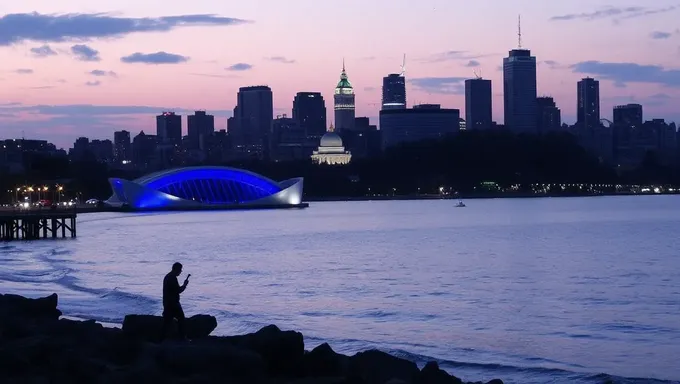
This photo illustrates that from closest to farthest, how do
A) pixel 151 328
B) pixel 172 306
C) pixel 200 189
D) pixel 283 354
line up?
pixel 283 354
pixel 172 306
pixel 151 328
pixel 200 189

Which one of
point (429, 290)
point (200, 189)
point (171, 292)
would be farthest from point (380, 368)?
point (200, 189)

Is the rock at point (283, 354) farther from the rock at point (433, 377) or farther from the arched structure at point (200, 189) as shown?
the arched structure at point (200, 189)

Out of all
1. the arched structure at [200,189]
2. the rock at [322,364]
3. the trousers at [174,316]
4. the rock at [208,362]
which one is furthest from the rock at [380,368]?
the arched structure at [200,189]

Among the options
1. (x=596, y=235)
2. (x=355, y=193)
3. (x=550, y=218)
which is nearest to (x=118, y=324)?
(x=596, y=235)

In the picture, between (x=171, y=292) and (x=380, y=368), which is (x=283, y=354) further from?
(x=171, y=292)

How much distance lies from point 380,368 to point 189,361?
2.29 metres

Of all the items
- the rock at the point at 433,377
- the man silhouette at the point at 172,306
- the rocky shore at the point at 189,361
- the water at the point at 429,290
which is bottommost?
the water at the point at 429,290

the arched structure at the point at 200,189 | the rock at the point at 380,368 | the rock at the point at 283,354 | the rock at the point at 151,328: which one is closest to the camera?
the rock at the point at 380,368

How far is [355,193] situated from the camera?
173375mm

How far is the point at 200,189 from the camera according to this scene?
401ft

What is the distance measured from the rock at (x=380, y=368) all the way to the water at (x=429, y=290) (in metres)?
4.41

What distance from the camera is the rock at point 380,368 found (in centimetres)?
1309

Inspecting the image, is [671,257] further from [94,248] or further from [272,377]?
[272,377]

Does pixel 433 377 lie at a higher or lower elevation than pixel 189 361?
lower
